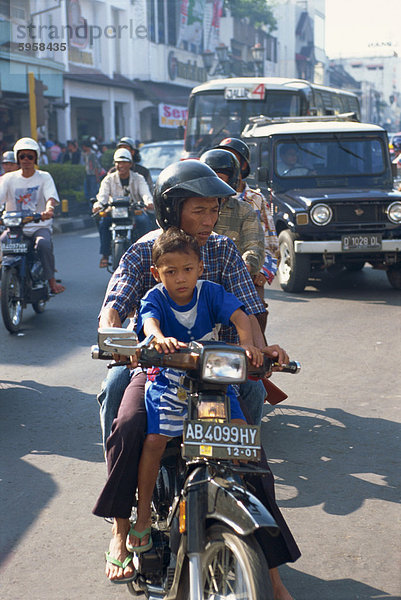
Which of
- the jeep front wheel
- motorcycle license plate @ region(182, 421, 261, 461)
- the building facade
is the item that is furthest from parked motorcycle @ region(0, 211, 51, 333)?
the building facade

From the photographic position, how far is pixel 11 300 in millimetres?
8359

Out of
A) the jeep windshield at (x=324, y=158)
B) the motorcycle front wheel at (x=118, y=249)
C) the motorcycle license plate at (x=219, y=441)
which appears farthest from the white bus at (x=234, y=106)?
the motorcycle license plate at (x=219, y=441)

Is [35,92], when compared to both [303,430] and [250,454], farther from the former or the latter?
[250,454]

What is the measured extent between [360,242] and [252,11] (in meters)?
46.3

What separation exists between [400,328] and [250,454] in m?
6.01

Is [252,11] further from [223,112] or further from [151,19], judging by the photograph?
[223,112]

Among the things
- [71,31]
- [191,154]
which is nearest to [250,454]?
[191,154]

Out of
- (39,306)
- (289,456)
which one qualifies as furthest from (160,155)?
(289,456)

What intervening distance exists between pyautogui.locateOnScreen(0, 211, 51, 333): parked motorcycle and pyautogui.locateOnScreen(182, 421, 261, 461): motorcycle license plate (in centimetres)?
566

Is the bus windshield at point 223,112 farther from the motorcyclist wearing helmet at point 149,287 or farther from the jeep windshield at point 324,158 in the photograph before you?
the motorcyclist wearing helmet at point 149,287

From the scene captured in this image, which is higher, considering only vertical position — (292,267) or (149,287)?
(149,287)

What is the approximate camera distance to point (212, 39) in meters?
48.2

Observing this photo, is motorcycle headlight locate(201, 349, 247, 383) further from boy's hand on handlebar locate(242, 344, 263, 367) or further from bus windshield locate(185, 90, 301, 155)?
bus windshield locate(185, 90, 301, 155)

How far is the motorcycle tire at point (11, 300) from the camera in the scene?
8.05 meters
